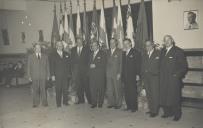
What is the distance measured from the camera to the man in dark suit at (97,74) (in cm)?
628

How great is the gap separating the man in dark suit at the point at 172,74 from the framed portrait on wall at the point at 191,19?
94 cm

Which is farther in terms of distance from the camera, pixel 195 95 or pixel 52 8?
pixel 52 8

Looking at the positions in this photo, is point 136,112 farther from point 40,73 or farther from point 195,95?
point 40,73

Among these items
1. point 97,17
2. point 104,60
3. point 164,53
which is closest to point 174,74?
point 164,53

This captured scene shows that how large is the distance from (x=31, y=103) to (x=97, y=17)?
216 cm

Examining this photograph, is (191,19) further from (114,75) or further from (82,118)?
(82,118)

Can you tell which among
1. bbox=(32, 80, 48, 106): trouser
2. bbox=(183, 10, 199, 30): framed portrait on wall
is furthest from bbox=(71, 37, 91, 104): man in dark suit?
bbox=(183, 10, 199, 30): framed portrait on wall

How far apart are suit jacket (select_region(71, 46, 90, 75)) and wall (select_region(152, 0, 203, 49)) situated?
1.30 meters

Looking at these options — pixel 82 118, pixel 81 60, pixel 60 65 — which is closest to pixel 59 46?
pixel 60 65

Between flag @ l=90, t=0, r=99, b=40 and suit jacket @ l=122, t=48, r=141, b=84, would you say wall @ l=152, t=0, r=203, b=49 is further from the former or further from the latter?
flag @ l=90, t=0, r=99, b=40

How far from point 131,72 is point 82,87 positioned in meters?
1.22

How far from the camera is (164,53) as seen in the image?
536 centimetres

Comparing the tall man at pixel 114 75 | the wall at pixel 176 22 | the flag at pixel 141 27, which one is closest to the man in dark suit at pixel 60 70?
the tall man at pixel 114 75

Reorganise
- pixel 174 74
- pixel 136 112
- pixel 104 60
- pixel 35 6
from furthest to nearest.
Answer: pixel 35 6 → pixel 104 60 → pixel 136 112 → pixel 174 74
